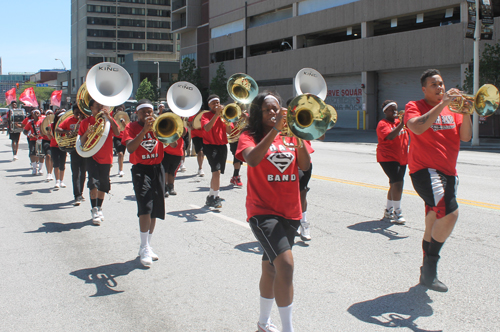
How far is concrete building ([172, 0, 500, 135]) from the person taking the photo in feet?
95.5

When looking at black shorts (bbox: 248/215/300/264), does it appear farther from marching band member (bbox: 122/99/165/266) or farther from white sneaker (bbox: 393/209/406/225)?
white sneaker (bbox: 393/209/406/225)

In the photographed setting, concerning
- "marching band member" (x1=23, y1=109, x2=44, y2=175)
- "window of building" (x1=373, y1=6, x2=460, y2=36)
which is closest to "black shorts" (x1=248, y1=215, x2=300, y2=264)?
"marching band member" (x1=23, y1=109, x2=44, y2=175)

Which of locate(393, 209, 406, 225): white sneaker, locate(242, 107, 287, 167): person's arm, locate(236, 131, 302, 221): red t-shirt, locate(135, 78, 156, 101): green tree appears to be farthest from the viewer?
locate(135, 78, 156, 101): green tree

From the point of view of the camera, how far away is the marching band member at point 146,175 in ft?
17.9

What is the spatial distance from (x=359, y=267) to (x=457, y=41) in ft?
86.0

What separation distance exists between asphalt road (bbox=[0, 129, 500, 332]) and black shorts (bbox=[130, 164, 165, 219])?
1.92 feet

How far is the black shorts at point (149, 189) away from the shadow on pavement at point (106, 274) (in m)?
0.57

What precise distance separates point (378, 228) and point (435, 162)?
2.44m

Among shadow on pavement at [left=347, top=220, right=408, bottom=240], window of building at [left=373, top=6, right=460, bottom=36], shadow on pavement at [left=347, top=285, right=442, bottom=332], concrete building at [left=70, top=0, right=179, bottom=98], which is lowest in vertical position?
shadow on pavement at [left=347, top=285, right=442, bottom=332]

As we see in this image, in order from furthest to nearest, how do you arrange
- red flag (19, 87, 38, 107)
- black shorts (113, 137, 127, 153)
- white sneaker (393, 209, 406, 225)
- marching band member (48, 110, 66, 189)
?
red flag (19, 87, 38, 107)
black shorts (113, 137, 127, 153)
marching band member (48, 110, 66, 189)
white sneaker (393, 209, 406, 225)

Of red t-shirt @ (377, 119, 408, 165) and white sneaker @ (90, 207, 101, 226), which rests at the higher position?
red t-shirt @ (377, 119, 408, 165)

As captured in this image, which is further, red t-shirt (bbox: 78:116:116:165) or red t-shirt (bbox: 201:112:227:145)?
red t-shirt (bbox: 201:112:227:145)

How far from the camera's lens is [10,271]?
17.2 ft

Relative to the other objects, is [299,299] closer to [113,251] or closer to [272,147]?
[272,147]
